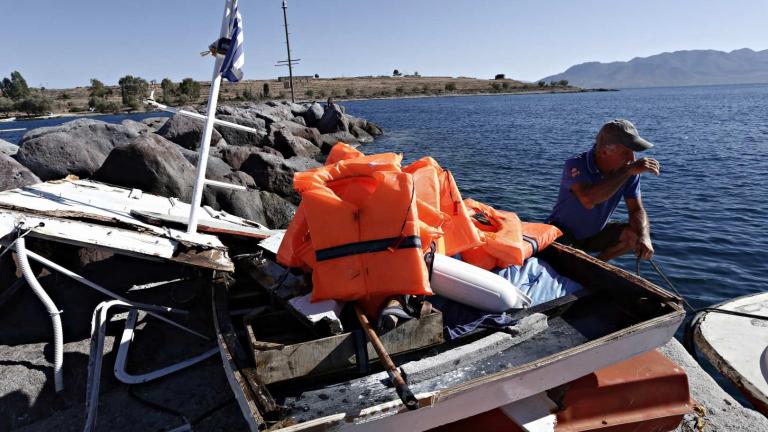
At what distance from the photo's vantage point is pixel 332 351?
3.16 m

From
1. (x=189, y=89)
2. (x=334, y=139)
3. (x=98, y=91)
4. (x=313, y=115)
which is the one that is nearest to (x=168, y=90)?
(x=189, y=89)

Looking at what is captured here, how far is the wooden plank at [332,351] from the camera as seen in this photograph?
9.84 feet

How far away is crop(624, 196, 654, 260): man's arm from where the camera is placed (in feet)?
16.7

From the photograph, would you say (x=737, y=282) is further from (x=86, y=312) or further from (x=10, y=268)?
(x=10, y=268)

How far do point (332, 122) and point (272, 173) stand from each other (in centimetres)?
1737

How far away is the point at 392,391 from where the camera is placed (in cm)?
294

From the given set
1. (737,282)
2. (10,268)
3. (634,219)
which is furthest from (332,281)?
(737,282)

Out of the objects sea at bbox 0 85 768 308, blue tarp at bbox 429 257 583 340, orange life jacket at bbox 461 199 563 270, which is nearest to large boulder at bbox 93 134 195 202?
orange life jacket at bbox 461 199 563 270

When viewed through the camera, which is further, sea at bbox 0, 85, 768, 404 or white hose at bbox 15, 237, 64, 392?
sea at bbox 0, 85, 768, 404

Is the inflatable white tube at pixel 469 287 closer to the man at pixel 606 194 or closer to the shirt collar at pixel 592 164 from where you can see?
the man at pixel 606 194

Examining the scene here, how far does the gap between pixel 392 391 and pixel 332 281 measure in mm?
818

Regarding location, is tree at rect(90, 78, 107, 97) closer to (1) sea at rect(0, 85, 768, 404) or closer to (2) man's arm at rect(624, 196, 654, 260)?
(1) sea at rect(0, 85, 768, 404)

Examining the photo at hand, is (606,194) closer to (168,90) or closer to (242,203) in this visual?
(242,203)

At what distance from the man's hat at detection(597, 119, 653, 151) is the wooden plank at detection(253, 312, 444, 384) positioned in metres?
2.85
